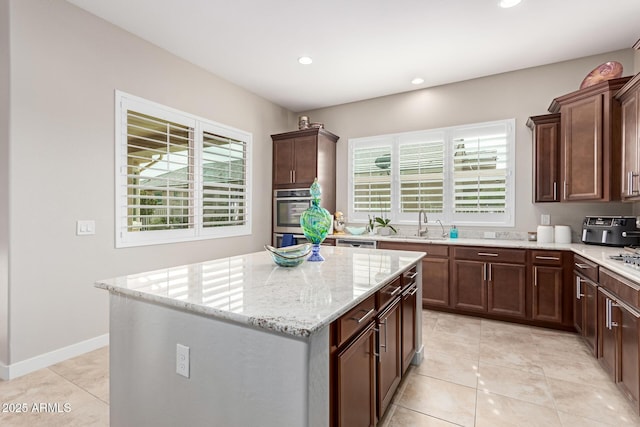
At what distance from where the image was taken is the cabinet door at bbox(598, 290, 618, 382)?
215cm

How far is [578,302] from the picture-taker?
3.00 metres

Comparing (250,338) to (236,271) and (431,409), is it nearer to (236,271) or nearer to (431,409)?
(236,271)

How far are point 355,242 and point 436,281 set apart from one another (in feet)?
3.82

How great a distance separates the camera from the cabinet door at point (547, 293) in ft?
10.5

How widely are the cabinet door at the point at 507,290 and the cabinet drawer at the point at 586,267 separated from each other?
45 cm

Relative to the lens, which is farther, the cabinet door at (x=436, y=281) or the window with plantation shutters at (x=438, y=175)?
the window with plantation shutters at (x=438, y=175)

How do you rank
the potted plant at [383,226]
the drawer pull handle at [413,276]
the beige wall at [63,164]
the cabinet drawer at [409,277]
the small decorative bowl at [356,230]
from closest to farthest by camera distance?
the cabinet drawer at [409,277] → the drawer pull handle at [413,276] → the beige wall at [63,164] → the potted plant at [383,226] → the small decorative bowl at [356,230]

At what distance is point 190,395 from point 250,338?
1.37 feet

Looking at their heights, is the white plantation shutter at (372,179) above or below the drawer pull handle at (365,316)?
above

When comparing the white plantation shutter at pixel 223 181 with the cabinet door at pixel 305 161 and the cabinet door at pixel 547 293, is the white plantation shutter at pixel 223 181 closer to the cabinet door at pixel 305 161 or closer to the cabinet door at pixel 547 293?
the cabinet door at pixel 305 161

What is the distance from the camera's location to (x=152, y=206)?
3254 millimetres

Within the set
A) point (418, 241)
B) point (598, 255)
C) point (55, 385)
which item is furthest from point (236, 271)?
point (598, 255)

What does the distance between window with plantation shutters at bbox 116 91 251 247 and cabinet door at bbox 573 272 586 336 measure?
12.9 feet

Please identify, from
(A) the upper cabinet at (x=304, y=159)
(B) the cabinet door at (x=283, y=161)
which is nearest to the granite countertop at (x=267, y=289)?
(A) the upper cabinet at (x=304, y=159)
